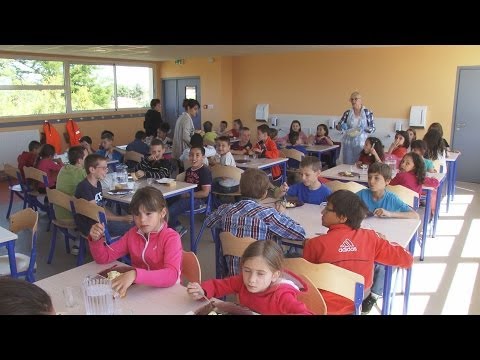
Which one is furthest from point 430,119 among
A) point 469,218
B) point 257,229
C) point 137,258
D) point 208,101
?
point 137,258

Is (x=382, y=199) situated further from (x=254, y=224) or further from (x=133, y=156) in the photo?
(x=133, y=156)

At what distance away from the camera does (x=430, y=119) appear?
7.54m

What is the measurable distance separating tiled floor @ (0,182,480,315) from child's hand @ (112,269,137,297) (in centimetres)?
178

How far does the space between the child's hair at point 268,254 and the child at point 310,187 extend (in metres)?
1.70

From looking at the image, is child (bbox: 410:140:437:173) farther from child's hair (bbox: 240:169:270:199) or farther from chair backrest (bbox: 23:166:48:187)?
chair backrest (bbox: 23:166:48:187)

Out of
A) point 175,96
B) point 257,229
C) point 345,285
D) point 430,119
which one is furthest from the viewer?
point 175,96

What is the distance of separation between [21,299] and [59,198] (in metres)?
2.95

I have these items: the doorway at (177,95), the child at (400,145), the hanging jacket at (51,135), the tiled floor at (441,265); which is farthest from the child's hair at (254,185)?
the doorway at (177,95)

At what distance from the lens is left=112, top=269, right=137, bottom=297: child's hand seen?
175 centimetres

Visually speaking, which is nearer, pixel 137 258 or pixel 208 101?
pixel 137 258

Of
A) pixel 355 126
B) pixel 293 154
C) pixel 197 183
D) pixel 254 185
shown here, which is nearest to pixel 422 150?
pixel 355 126
